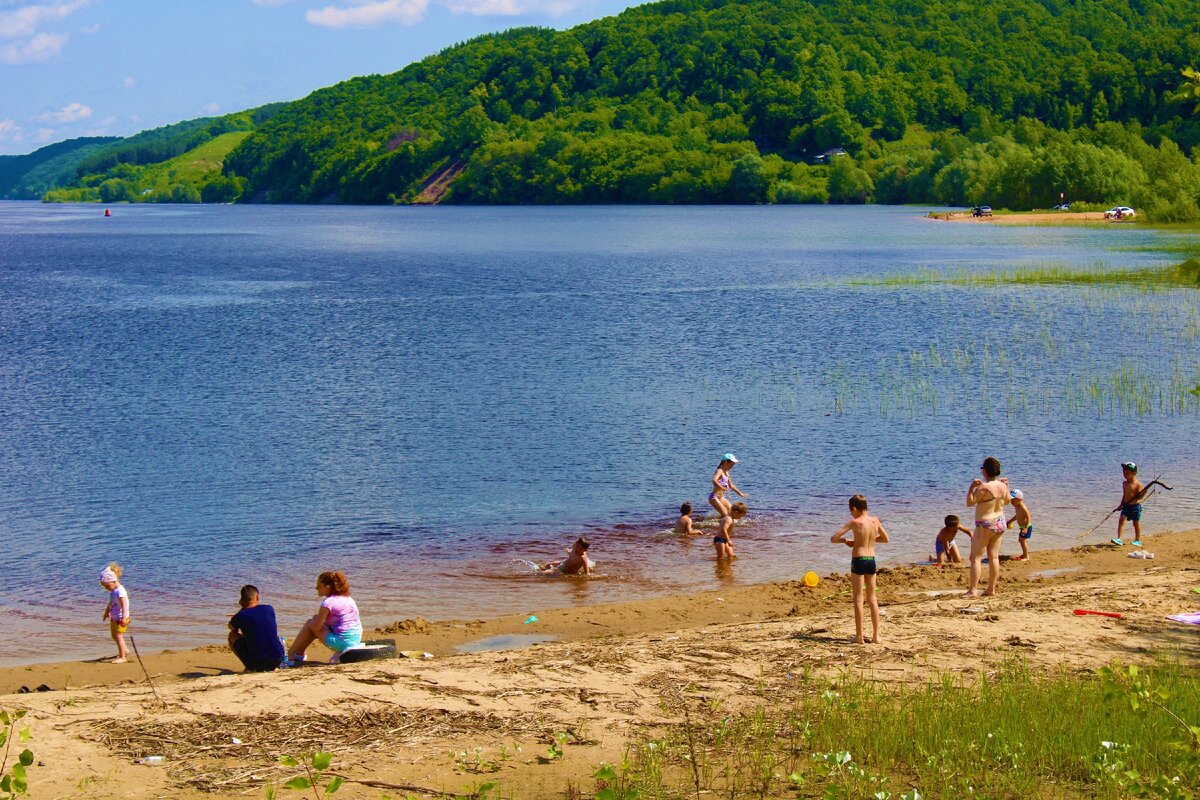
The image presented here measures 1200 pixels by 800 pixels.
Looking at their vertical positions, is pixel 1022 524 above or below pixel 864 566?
below

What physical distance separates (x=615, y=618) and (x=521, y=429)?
555 inches

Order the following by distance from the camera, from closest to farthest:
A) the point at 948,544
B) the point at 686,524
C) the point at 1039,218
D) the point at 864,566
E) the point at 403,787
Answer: the point at 403,787, the point at 864,566, the point at 948,544, the point at 686,524, the point at 1039,218

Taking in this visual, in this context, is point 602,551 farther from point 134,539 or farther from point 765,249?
point 765,249

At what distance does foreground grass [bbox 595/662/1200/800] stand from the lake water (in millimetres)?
7051

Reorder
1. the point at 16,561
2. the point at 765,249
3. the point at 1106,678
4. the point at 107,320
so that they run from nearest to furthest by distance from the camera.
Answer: the point at 1106,678 → the point at 16,561 → the point at 107,320 → the point at 765,249

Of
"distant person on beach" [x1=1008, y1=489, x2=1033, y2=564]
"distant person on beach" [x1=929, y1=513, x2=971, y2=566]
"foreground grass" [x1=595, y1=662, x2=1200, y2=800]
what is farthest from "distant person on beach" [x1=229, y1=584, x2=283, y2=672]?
"distant person on beach" [x1=1008, y1=489, x2=1033, y2=564]

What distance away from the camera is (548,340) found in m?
45.5

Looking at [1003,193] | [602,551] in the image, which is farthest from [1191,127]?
[602,551]

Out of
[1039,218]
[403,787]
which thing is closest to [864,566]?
[403,787]

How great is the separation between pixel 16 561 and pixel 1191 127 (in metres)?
178

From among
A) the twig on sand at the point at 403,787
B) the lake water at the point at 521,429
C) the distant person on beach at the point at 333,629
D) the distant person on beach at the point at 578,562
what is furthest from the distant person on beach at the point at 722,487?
the twig on sand at the point at 403,787

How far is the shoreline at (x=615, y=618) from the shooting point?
45.1 feet

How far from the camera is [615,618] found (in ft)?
51.4

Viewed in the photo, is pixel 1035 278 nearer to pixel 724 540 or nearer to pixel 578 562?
pixel 724 540
